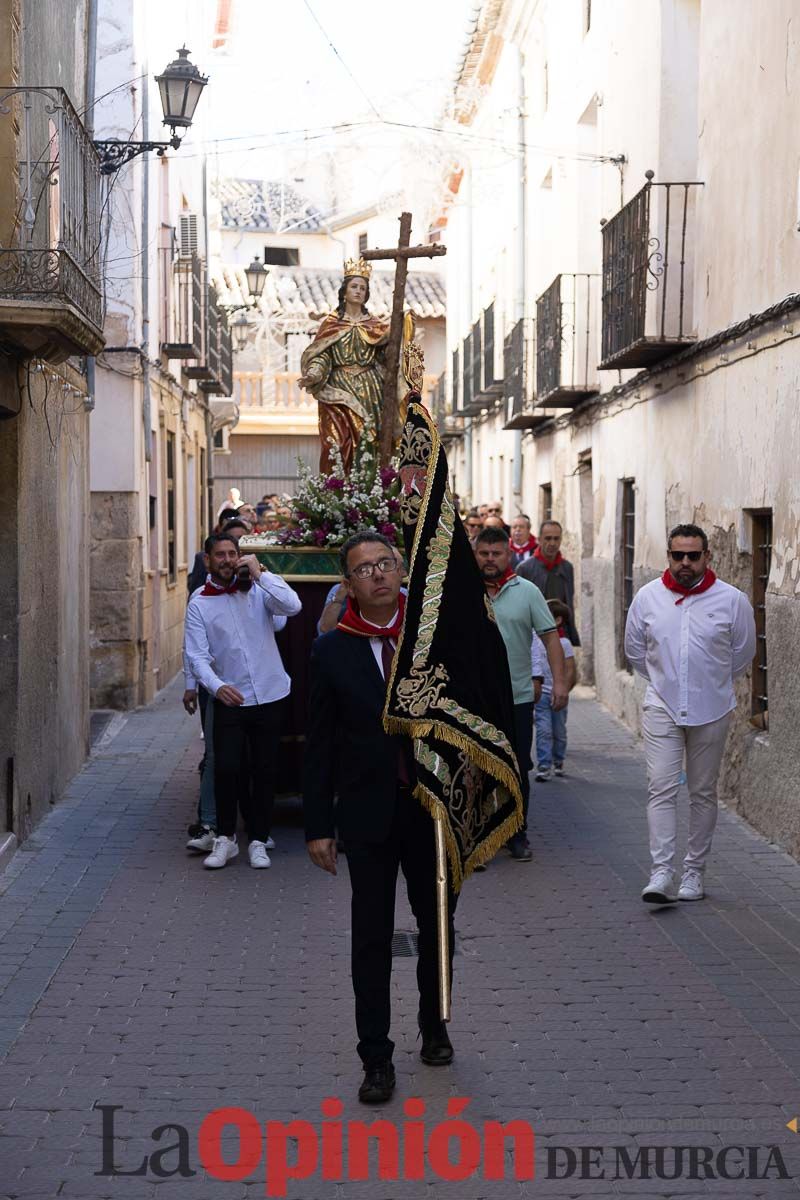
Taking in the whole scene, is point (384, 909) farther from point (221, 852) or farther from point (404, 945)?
point (221, 852)

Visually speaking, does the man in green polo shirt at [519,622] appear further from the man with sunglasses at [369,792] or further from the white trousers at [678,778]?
the man with sunglasses at [369,792]

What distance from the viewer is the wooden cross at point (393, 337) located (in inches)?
420

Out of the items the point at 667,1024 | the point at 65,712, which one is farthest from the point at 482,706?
the point at 65,712

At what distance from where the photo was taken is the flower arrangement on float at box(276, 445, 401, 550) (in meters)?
10.0

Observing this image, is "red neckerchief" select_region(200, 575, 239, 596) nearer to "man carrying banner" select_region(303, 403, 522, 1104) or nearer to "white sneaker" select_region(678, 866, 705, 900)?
"white sneaker" select_region(678, 866, 705, 900)

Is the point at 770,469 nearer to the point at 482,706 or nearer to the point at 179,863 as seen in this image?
the point at 179,863

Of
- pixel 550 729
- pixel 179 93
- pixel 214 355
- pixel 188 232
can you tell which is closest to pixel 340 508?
pixel 550 729

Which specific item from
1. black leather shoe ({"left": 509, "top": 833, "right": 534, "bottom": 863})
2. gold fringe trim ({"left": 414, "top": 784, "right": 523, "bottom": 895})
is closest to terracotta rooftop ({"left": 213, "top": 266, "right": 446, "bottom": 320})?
black leather shoe ({"left": 509, "top": 833, "right": 534, "bottom": 863})

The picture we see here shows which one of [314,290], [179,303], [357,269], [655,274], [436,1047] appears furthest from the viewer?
[314,290]

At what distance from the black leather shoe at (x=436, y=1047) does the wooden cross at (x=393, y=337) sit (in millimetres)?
5640

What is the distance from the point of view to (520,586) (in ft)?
30.1

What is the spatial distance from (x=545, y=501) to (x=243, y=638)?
45.9 feet

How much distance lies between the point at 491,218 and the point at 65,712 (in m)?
18.6

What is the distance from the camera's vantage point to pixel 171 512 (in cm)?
2095
